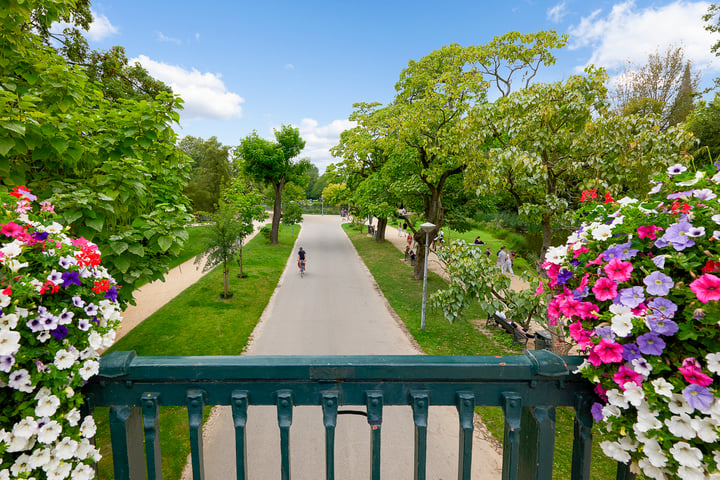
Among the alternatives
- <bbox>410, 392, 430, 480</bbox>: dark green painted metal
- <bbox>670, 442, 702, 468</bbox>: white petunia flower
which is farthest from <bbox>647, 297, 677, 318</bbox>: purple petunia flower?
<bbox>410, 392, 430, 480</bbox>: dark green painted metal

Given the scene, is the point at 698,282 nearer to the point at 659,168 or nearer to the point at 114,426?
the point at 114,426

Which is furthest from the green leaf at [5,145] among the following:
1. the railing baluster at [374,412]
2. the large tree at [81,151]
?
the railing baluster at [374,412]

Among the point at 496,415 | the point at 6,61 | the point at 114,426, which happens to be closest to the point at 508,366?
the point at 114,426

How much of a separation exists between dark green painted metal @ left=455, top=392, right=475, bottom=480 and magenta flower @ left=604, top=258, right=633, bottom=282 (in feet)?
2.67

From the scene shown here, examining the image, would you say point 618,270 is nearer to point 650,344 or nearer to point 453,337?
point 650,344

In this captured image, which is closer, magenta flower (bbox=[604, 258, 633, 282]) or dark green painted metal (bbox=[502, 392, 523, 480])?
magenta flower (bbox=[604, 258, 633, 282])

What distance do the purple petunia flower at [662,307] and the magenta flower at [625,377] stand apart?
0.24 m

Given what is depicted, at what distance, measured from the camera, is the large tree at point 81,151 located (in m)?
3.49

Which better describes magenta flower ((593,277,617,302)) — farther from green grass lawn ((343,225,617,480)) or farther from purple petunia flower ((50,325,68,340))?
green grass lawn ((343,225,617,480))

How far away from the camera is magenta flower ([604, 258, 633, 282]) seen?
1.46m

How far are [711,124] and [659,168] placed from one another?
22770mm

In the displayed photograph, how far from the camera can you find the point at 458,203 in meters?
17.2

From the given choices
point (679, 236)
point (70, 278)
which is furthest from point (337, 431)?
point (679, 236)

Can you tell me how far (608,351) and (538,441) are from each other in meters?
0.62
